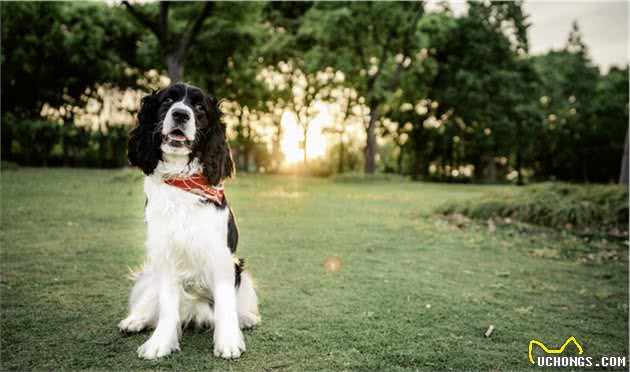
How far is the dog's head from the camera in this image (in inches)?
133

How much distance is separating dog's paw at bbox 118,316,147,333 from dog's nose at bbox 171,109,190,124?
1652mm

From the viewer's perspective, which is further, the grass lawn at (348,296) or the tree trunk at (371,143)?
the tree trunk at (371,143)

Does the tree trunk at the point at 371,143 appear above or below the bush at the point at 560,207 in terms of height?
above

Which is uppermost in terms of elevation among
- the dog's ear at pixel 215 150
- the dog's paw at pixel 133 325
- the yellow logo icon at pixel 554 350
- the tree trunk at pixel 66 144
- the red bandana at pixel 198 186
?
the tree trunk at pixel 66 144

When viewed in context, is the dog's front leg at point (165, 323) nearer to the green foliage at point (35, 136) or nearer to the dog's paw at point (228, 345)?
the dog's paw at point (228, 345)

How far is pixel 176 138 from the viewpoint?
3377 mm

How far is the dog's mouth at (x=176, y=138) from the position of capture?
338 centimetres

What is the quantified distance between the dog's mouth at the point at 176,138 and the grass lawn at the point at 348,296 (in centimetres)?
154

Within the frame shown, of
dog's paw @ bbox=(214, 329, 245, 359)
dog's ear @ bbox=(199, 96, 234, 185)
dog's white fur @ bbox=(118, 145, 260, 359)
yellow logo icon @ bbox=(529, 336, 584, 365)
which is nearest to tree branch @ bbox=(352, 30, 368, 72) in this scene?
dog's ear @ bbox=(199, 96, 234, 185)

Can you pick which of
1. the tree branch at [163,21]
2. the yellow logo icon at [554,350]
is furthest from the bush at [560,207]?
the tree branch at [163,21]

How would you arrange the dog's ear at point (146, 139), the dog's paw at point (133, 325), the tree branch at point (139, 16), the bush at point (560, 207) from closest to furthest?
the dog's ear at point (146, 139)
the dog's paw at point (133, 325)
the bush at point (560, 207)
the tree branch at point (139, 16)

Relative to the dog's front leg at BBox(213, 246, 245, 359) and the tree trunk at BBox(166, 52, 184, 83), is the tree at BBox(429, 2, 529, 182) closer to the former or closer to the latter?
the tree trunk at BBox(166, 52, 184, 83)

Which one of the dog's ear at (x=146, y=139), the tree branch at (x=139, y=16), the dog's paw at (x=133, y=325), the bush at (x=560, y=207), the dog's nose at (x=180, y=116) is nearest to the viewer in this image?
the dog's nose at (x=180, y=116)

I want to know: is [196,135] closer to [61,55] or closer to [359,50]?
[359,50]
